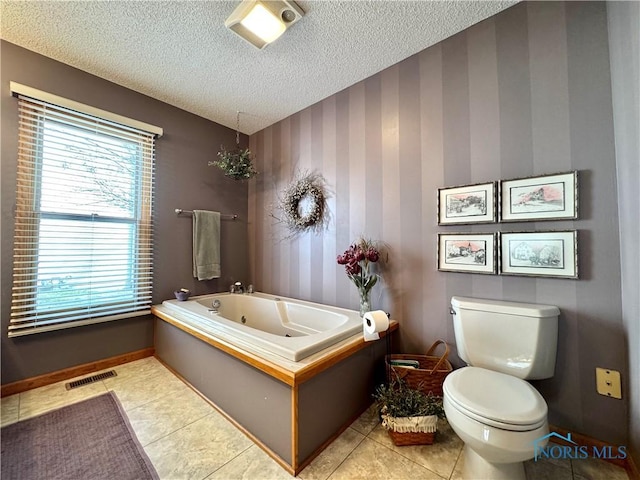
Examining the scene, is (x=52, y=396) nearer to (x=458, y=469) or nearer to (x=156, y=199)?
(x=156, y=199)

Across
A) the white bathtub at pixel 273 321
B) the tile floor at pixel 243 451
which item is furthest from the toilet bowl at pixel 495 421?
the white bathtub at pixel 273 321

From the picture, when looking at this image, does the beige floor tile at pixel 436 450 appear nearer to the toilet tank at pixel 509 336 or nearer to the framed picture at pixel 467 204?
the toilet tank at pixel 509 336

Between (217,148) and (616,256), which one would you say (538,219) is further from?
(217,148)

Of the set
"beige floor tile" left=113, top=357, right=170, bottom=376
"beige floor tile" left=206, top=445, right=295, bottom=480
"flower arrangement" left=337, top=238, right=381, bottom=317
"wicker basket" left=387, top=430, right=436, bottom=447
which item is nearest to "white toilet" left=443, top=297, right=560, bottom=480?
"wicker basket" left=387, top=430, right=436, bottom=447

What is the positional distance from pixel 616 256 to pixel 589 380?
66 centimetres

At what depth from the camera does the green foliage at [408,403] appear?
55.6 inches

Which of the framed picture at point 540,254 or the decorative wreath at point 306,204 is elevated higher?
the decorative wreath at point 306,204

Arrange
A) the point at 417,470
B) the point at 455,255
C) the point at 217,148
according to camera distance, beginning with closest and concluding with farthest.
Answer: the point at 417,470, the point at 455,255, the point at 217,148

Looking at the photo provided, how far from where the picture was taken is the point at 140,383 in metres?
2.01

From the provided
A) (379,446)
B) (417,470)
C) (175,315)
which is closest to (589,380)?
(417,470)

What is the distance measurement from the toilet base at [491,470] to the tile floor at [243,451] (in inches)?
4.4

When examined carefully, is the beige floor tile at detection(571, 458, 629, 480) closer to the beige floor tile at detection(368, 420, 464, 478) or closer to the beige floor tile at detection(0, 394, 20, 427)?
the beige floor tile at detection(368, 420, 464, 478)

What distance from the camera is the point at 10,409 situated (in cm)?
165

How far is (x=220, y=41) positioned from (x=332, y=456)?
2.71 meters
